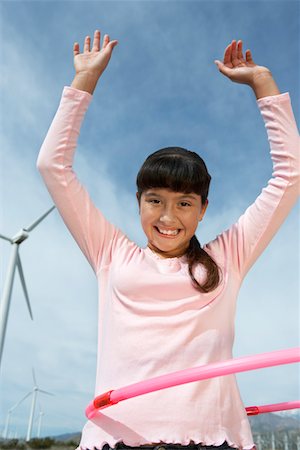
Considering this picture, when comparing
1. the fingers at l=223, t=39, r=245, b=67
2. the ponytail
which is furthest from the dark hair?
the fingers at l=223, t=39, r=245, b=67

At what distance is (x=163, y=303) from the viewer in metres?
3.02

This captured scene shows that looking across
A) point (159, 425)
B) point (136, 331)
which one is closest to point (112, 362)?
point (136, 331)

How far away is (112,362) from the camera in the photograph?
298 cm

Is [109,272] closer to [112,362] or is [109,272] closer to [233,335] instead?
[112,362]

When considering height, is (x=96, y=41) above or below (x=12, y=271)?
above

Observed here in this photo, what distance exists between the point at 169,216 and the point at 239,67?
49.9 inches

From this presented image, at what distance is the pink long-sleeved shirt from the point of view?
2.72 metres

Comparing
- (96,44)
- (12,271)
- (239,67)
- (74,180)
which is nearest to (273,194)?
(239,67)

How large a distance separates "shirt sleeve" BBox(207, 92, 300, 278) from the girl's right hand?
1113mm

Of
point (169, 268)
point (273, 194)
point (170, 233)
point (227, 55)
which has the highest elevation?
point (227, 55)

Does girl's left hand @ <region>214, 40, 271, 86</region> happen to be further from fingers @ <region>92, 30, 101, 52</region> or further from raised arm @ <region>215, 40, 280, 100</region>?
fingers @ <region>92, 30, 101, 52</region>

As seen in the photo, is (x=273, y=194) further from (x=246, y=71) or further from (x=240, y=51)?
(x=240, y=51)

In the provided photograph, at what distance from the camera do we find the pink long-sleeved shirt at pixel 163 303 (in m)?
2.72

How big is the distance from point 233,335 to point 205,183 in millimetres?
943
